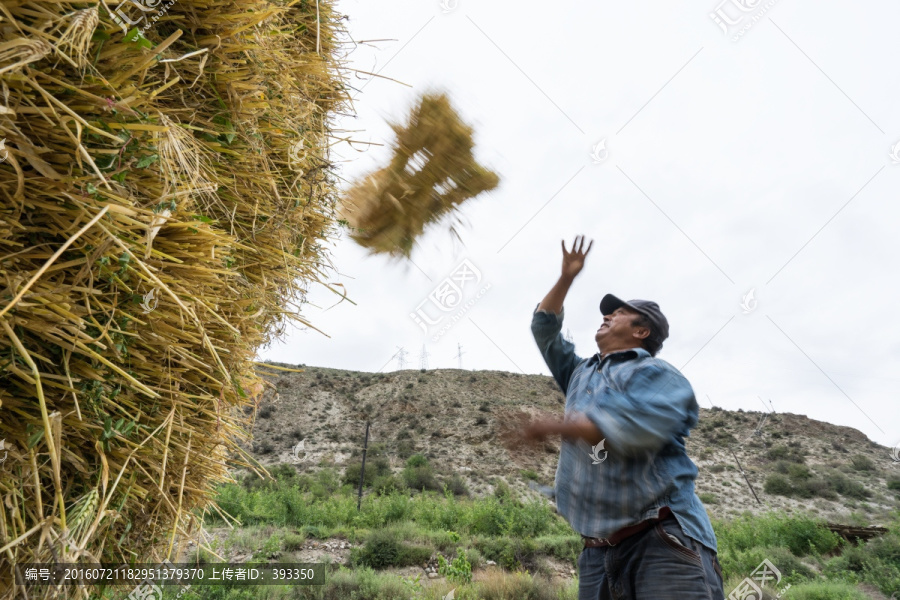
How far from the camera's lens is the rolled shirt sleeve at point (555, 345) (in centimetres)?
225

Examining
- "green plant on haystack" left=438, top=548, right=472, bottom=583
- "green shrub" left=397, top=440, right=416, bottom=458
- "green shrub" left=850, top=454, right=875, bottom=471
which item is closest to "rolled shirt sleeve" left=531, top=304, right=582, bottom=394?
"green plant on haystack" left=438, top=548, right=472, bottom=583

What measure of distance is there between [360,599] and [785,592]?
17.2ft

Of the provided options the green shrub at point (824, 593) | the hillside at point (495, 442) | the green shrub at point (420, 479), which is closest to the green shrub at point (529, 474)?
the hillside at point (495, 442)

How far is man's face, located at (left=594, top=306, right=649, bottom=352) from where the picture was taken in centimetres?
211

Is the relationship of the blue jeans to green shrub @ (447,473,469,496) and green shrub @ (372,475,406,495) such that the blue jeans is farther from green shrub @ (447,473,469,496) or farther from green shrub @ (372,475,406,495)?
green shrub @ (447,473,469,496)

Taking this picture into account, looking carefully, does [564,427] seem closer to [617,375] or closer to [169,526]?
[617,375]

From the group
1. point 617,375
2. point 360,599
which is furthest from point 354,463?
point 617,375

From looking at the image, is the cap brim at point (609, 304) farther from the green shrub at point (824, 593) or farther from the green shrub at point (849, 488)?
the green shrub at point (849, 488)

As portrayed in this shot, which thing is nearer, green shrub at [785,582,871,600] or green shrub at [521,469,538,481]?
green shrub at [785,582,871,600]

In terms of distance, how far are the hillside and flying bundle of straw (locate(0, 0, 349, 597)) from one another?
1371 centimetres

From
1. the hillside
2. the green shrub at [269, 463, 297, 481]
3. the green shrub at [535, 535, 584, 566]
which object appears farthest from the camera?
the hillside

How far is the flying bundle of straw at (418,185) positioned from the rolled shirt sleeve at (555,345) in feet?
2.46

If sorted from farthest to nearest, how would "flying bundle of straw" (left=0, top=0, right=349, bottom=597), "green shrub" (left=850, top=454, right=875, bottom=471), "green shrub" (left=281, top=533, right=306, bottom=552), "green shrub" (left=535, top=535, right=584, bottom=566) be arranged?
1. "green shrub" (left=850, top=454, right=875, bottom=471)
2. "green shrub" (left=535, top=535, right=584, bottom=566)
3. "green shrub" (left=281, top=533, right=306, bottom=552)
4. "flying bundle of straw" (left=0, top=0, right=349, bottom=597)

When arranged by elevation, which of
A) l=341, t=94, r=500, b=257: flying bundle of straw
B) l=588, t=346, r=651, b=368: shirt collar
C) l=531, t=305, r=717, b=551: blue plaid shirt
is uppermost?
l=341, t=94, r=500, b=257: flying bundle of straw
